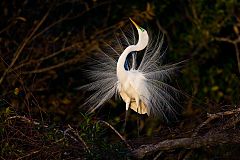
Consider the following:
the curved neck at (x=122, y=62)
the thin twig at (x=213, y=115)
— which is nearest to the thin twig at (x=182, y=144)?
the thin twig at (x=213, y=115)

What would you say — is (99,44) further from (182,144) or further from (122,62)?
(182,144)

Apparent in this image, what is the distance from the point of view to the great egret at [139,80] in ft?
11.5

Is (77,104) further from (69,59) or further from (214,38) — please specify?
(214,38)

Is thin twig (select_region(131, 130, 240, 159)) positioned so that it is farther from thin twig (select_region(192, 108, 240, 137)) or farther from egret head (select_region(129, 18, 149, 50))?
egret head (select_region(129, 18, 149, 50))

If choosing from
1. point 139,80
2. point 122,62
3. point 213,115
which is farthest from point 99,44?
point 213,115

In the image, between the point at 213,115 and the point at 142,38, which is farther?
the point at 142,38

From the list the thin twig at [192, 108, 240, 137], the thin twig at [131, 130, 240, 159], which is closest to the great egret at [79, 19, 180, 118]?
the thin twig at [192, 108, 240, 137]

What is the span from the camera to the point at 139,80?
3.56 meters

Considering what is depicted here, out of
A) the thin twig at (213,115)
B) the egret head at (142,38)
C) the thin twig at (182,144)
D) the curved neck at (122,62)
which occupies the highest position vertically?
the egret head at (142,38)

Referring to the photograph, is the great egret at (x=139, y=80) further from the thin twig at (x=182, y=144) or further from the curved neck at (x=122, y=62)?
the thin twig at (x=182, y=144)

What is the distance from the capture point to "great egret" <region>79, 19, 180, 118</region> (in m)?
3.52

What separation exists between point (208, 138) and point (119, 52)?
111 cm

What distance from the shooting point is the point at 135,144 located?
277 cm

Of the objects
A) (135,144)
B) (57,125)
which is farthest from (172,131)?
(57,125)
